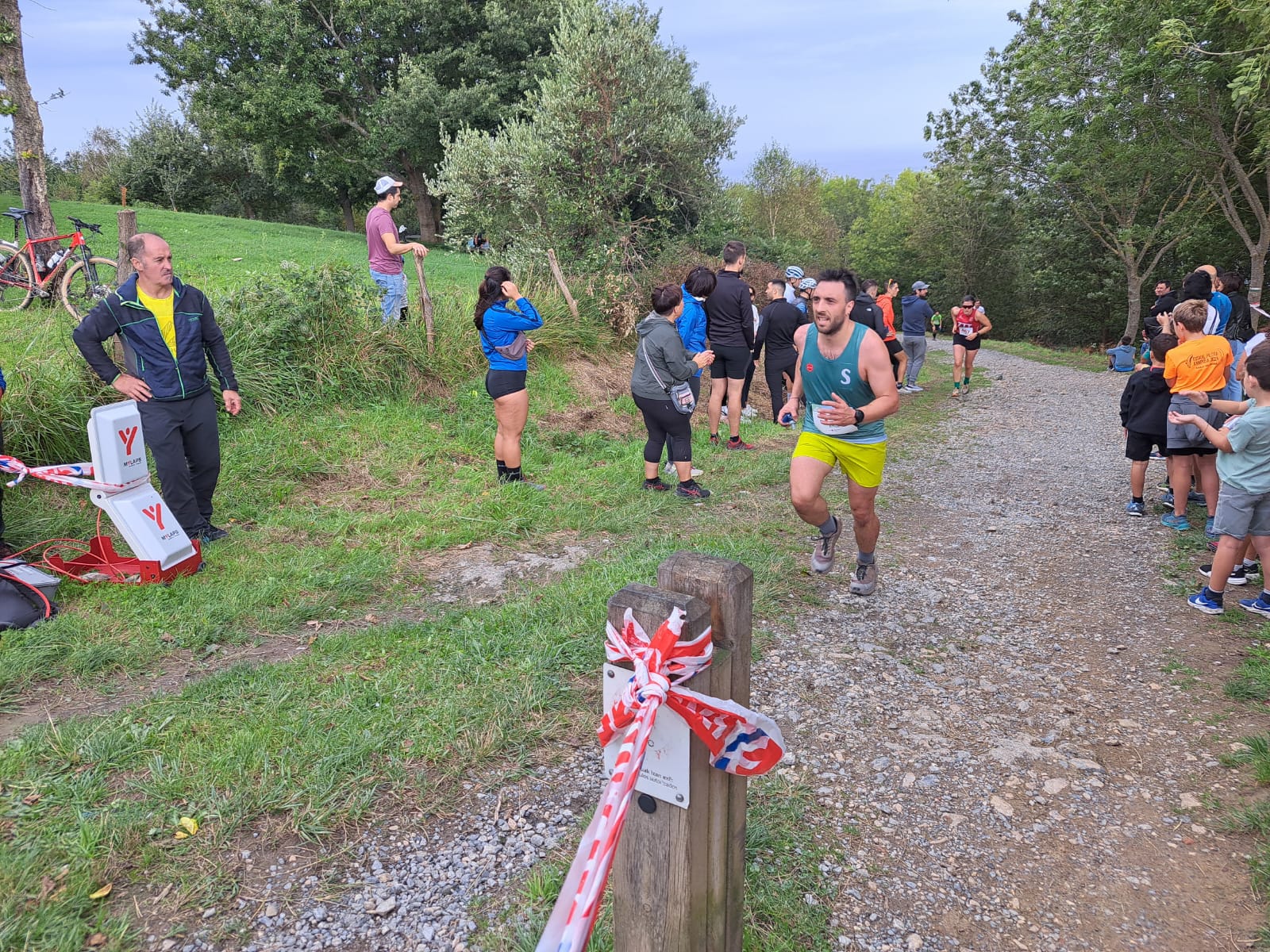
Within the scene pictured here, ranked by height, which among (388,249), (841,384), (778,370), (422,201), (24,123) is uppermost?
(422,201)

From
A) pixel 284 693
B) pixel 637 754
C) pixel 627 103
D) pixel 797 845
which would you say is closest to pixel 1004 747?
pixel 797 845

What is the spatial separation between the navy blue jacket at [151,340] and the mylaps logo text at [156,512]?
2.70 ft

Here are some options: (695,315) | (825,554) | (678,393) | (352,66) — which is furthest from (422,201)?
(825,554)

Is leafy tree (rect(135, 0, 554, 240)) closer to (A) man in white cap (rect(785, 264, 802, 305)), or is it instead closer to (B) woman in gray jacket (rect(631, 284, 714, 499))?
(A) man in white cap (rect(785, 264, 802, 305))

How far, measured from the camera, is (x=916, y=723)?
3664 mm

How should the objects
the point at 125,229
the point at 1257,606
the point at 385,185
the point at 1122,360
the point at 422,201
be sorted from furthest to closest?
the point at 422,201, the point at 1122,360, the point at 385,185, the point at 125,229, the point at 1257,606

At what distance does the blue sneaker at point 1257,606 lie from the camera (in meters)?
4.61

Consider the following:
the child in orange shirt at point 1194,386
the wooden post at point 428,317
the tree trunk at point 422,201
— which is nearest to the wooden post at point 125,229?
the wooden post at point 428,317

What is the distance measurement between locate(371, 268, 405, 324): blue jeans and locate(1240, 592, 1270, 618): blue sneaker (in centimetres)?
817

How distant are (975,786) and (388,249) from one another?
25.4 feet

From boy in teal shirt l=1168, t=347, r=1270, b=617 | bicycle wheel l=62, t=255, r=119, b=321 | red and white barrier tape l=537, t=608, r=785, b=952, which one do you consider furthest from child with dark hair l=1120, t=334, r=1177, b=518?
bicycle wheel l=62, t=255, r=119, b=321

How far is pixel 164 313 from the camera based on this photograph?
5152mm

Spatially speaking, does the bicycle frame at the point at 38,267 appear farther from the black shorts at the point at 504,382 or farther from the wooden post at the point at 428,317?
the black shorts at the point at 504,382

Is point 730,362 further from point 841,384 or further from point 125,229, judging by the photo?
point 125,229
